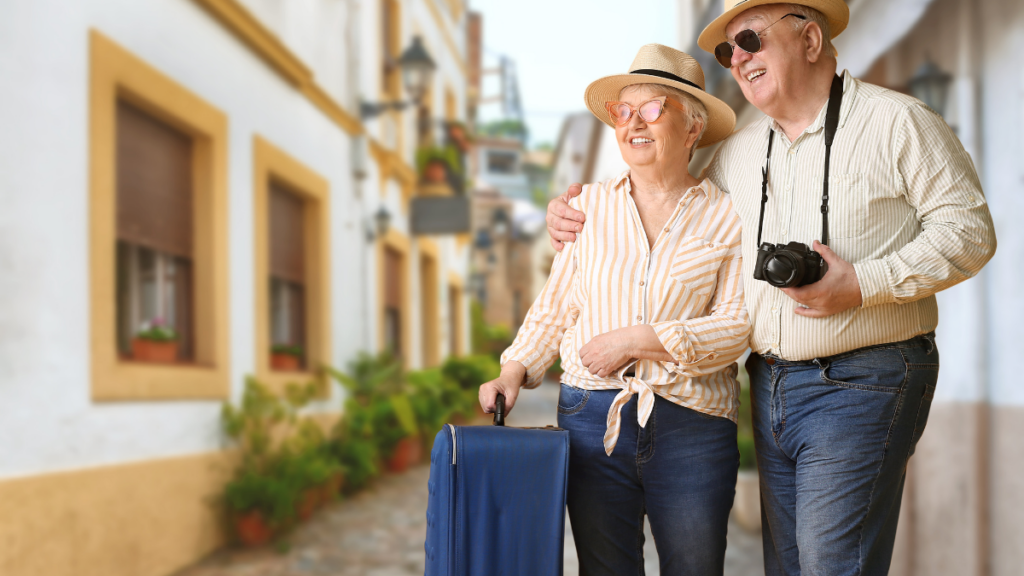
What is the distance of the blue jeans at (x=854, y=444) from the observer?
195cm

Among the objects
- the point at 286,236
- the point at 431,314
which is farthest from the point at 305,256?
the point at 431,314

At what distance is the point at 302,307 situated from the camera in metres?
8.20

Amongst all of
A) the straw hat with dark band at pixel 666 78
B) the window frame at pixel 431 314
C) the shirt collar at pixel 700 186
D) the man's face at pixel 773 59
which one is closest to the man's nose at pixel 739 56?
the man's face at pixel 773 59

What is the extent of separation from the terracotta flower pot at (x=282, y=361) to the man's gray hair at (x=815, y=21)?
19.1 ft

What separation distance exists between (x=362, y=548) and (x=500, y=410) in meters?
4.03

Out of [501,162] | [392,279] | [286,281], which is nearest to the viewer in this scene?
[286,281]

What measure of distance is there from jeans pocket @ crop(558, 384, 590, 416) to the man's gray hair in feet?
3.23

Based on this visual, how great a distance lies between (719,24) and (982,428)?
2.81 meters

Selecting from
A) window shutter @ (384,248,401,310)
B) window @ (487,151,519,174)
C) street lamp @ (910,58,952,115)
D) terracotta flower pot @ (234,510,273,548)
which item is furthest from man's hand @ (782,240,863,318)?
window @ (487,151,519,174)

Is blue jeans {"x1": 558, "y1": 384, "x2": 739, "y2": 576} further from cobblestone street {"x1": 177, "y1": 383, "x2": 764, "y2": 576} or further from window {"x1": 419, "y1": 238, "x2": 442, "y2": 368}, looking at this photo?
window {"x1": 419, "y1": 238, "x2": 442, "y2": 368}

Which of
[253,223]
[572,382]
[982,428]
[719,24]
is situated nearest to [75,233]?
[253,223]

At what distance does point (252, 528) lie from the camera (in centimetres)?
573

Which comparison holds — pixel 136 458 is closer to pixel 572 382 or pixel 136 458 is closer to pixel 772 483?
pixel 572 382

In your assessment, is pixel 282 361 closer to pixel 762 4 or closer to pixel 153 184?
pixel 153 184
